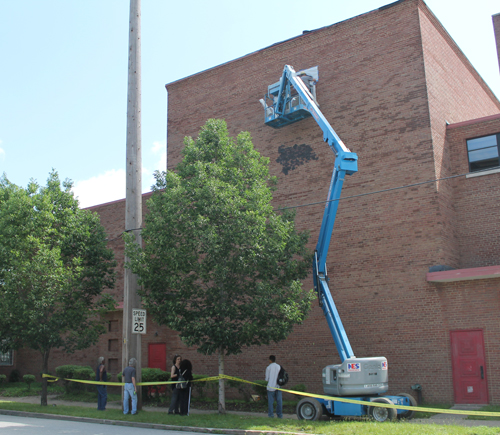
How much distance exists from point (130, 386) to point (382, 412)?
671 centimetres

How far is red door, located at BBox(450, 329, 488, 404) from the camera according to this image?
1593 cm

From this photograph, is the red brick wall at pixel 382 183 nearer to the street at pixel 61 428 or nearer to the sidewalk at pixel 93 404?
the sidewalk at pixel 93 404

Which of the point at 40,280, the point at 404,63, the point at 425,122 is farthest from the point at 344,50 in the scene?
the point at 40,280

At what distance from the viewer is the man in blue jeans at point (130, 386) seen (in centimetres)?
1448

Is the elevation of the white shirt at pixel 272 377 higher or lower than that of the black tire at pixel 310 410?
higher

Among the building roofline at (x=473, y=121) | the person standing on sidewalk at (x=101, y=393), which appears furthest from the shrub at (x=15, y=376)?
the building roofline at (x=473, y=121)

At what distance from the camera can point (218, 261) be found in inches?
572

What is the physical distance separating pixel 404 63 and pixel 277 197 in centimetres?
670

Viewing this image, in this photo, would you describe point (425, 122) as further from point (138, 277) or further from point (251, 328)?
point (138, 277)

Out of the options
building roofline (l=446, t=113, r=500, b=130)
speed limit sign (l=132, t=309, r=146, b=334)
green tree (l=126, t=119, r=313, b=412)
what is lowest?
speed limit sign (l=132, t=309, r=146, b=334)

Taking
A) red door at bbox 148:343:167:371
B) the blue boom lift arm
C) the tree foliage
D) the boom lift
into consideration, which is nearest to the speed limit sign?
the tree foliage

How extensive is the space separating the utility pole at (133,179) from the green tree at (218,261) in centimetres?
37

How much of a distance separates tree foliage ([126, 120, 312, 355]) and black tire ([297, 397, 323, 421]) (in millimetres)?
1901

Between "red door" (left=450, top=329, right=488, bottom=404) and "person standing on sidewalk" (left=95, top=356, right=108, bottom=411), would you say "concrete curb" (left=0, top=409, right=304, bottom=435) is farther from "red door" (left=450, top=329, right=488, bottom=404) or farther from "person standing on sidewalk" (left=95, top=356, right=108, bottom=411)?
"red door" (left=450, top=329, right=488, bottom=404)
